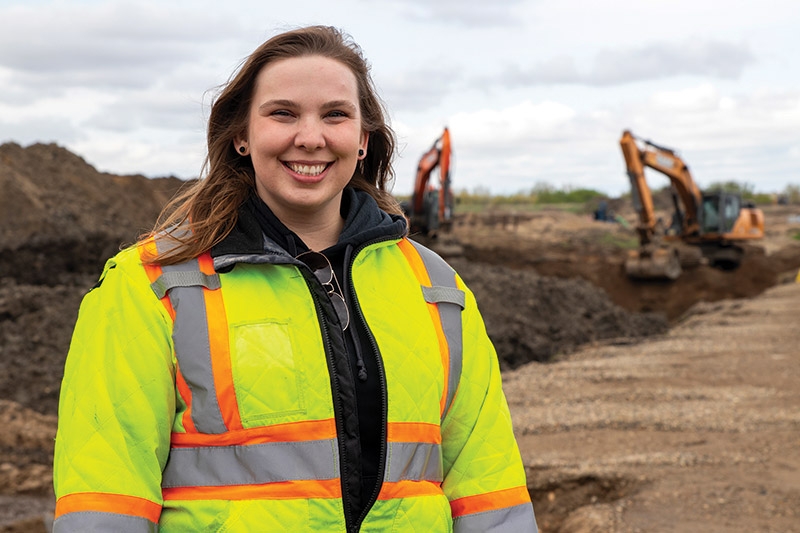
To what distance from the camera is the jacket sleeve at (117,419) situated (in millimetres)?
1864

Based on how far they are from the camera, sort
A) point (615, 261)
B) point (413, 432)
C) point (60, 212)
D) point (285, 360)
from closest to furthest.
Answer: point (285, 360)
point (413, 432)
point (60, 212)
point (615, 261)

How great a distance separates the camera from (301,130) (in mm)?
2098

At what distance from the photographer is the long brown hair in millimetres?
2074

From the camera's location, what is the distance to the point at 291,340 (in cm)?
199

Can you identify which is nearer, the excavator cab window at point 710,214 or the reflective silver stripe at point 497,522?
the reflective silver stripe at point 497,522

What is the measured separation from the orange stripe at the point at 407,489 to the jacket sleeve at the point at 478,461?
99 millimetres

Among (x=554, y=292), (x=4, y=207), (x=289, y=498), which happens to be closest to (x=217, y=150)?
(x=289, y=498)

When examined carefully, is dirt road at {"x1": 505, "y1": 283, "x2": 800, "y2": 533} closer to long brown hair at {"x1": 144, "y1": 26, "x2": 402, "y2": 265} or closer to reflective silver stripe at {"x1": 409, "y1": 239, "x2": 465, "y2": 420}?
reflective silver stripe at {"x1": 409, "y1": 239, "x2": 465, "y2": 420}

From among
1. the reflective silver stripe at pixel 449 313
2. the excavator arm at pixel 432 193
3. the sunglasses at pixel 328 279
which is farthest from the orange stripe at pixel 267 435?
the excavator arm at pixel 432 193

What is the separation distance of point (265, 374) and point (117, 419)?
301 millimetres

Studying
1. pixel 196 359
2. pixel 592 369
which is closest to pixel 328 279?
pixel 196 359

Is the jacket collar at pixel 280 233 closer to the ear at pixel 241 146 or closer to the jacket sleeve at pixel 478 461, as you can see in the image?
the ear at pixel 241 146

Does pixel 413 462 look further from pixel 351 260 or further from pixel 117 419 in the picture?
pixel 117 419

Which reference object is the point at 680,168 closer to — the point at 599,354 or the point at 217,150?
the point at 599,354
